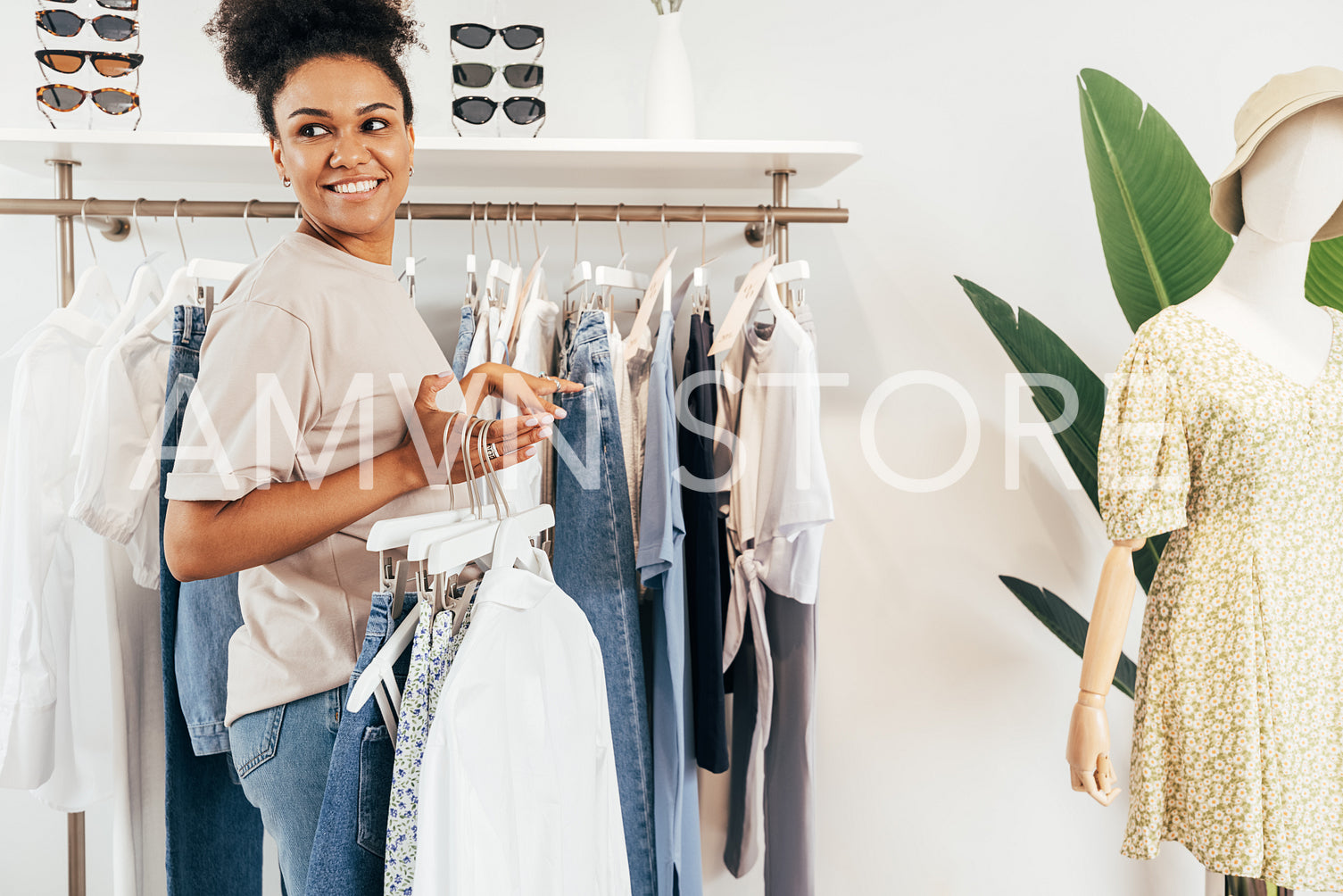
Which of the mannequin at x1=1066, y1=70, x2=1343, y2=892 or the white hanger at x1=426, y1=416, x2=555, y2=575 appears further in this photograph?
the mannequin at x1=1066, y1=70, x2=1343, y2=892

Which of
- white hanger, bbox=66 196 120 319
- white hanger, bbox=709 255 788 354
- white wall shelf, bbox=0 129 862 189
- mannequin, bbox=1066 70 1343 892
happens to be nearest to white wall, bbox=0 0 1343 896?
white wall shelf, bbox=0 129 862 189

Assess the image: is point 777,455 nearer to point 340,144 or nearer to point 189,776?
point 340,144

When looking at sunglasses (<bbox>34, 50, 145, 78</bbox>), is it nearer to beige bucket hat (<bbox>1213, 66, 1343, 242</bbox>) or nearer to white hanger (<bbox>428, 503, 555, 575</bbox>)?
white hanger (<bbox>428, 503, 555, 575</bbox>)

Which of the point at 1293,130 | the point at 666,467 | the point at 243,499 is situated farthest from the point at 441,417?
the point at 1293,130

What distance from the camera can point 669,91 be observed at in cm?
150

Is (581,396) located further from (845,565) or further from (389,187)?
(845,565)

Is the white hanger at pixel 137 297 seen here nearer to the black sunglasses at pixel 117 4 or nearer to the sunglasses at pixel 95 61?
the sunglasses at pixel 95 61

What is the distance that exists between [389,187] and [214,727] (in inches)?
31.4

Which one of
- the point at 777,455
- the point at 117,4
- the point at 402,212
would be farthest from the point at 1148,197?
the point at 117,4

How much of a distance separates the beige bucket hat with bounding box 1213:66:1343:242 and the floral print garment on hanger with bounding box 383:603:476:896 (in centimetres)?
119

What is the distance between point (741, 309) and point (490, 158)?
1.68 ft

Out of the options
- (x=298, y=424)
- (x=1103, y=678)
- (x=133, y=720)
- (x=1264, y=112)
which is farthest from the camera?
(x=133, y=720)

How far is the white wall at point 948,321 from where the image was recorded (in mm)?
1769

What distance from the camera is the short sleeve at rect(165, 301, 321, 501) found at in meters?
0.83
